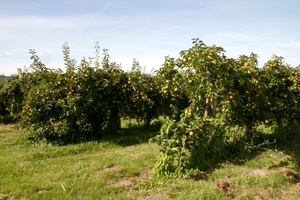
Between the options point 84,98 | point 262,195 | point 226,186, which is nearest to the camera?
point 262,195

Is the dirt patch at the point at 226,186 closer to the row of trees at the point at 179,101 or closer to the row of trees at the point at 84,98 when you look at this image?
the row of trees at the point at 179,101

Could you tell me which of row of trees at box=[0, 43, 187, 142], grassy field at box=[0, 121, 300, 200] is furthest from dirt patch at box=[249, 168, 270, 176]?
row of trees at box=[0, 43, 187, 142]

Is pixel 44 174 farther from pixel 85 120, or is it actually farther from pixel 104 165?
pixel 85 120

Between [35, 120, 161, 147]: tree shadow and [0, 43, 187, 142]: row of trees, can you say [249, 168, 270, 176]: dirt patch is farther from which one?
[0, 43, 187, 142]: row of trees

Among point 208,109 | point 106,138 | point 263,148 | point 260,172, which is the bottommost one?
point 260,172

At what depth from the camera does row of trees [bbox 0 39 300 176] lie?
4.27 m

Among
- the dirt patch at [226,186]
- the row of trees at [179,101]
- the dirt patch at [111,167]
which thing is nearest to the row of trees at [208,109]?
the row of trees at [179,101]

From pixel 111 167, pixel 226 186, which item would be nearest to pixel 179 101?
pixel 111 167

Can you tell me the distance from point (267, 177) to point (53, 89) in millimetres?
4847

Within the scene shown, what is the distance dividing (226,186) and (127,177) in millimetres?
1475

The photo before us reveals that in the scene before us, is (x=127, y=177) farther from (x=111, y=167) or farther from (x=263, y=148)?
(x=263, y=148)

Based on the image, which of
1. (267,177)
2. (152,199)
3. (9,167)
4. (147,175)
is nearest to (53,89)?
(9,167)

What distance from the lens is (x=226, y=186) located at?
12.1ft

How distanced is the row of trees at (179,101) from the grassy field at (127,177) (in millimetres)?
414
